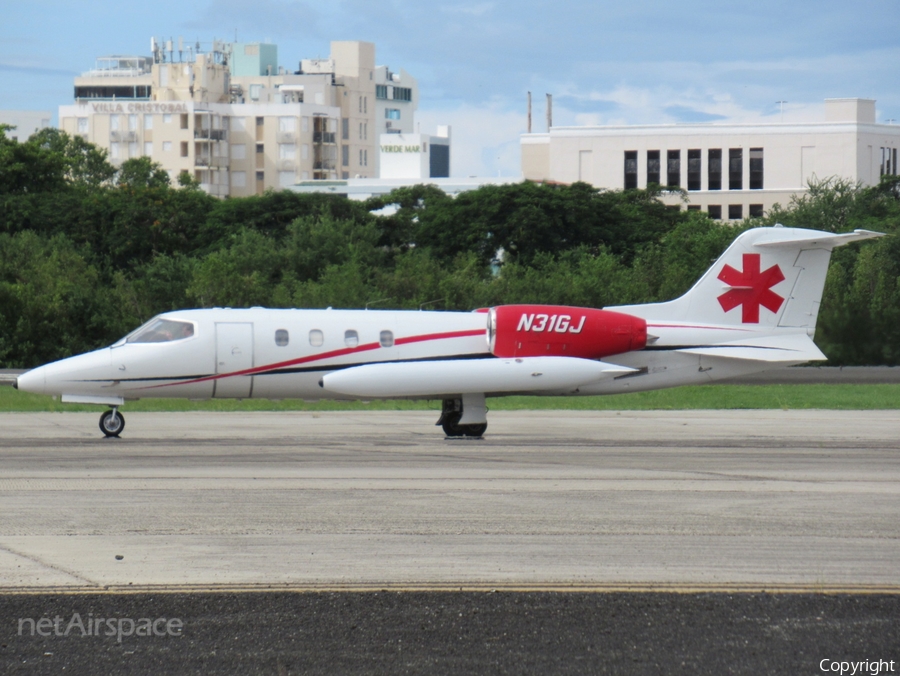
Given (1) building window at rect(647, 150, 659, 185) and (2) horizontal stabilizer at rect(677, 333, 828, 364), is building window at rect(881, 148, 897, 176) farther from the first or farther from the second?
(2) horizontal stabilizer at rect(677, 333, 828, 364)

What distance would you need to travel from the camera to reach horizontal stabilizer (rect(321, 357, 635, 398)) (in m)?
23.1

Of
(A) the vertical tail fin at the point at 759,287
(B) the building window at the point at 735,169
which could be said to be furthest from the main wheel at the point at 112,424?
(B) the building window at the point at 735,169

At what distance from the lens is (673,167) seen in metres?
152

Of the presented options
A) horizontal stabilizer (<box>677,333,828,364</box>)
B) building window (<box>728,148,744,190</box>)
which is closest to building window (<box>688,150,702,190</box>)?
building window (<box>728,148,744,190</box>)

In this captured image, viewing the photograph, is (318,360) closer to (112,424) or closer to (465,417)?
(465,417)

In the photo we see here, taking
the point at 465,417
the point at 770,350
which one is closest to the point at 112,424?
the point at 465,417

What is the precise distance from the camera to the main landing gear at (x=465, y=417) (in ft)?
79.5

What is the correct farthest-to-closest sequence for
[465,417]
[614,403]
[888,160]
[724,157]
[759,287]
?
1. [724,157]
2. [888,160]
3. [614,403]
4. [759,287]
5. [465,417]

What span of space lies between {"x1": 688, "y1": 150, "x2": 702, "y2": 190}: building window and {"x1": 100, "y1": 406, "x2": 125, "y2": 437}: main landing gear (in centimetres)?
13352

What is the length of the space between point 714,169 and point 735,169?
2419mm

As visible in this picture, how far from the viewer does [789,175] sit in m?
147

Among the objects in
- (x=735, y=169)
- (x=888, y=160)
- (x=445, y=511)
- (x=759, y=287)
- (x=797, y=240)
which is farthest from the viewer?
(x=735, y=169)

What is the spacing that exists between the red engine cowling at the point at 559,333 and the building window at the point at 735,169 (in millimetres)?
130782

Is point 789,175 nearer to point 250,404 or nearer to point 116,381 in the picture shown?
point 250,404
